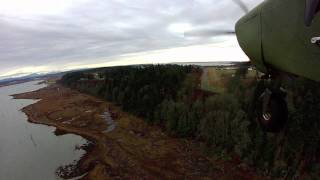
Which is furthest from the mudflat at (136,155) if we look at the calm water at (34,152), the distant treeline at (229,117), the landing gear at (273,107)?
the landing gear at (273,107)

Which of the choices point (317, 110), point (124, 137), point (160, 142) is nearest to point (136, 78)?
point (124, 137)

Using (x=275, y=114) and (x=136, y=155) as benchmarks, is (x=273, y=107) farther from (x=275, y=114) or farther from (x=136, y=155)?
(x=136, y=155)

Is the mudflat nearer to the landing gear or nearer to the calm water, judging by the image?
the calm water

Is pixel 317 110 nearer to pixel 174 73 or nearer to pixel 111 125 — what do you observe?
pixel 174 73

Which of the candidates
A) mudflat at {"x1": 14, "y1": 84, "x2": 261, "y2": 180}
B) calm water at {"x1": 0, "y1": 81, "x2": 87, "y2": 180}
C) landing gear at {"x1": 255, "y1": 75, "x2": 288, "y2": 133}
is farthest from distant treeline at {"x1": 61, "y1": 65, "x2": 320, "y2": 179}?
landing gear at {"x1": 255, "y1": 75, "x2": 288, "y2": 133}

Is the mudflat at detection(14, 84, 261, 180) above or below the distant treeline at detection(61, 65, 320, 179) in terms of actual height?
below

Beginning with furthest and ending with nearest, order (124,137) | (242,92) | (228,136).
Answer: (124,137), (242,92), (228,136)
